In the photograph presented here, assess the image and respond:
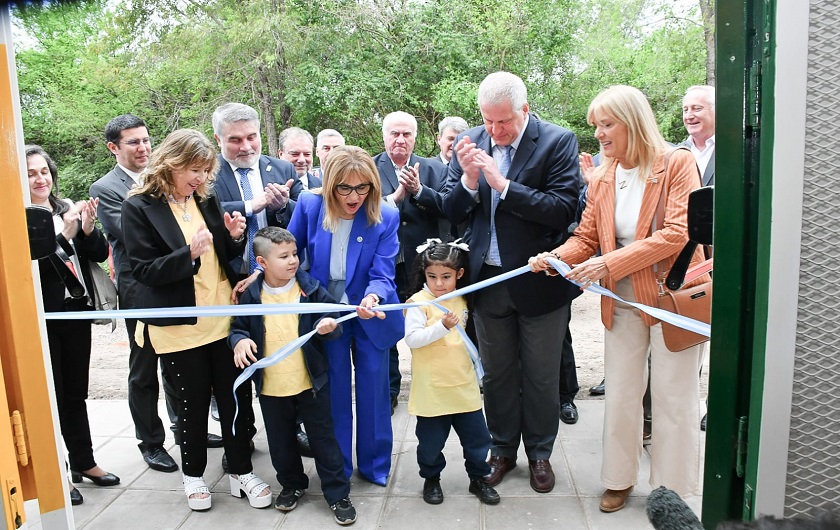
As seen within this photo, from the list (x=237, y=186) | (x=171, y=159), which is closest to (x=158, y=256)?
(x=171, y=159)

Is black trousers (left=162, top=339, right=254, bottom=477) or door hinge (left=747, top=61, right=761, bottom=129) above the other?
door hinge (left=747, top=61, right=761, bottom=129)

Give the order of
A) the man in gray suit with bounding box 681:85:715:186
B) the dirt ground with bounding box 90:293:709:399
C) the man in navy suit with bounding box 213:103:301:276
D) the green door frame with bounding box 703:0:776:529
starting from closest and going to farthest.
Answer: the green door frame with bounding box 703:0:776:529
the man in navy suit with bounding box 213:103:301:276
the man in gray suit with bounding box 681:85:715:186
the dirt ground with bounding box 90:293:709:399

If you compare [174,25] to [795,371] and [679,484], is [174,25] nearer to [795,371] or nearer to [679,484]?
[679,484]

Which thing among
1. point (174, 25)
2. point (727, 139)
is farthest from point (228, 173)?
point (174, 25)

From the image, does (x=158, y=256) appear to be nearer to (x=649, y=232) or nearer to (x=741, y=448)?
(x=649, y=232)

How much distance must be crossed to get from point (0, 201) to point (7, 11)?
2.15 ft

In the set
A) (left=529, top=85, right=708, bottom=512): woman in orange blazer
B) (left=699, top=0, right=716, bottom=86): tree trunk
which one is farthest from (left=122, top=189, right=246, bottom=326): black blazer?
(left=699, top=0, right=716, bottom=86): tree trunk

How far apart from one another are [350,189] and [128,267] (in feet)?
4.83

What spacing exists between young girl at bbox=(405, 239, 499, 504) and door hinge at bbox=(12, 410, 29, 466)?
2228mm

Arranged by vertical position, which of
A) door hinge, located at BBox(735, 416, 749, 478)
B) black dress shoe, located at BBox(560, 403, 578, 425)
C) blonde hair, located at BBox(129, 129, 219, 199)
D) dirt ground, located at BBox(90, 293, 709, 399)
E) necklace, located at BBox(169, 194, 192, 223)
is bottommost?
dirt ground, located at BBox(90, 293, 709, 399)

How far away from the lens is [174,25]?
42.8 feet

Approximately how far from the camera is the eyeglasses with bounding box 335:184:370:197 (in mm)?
3725

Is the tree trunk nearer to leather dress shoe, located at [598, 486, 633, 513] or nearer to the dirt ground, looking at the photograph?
the dirt ground

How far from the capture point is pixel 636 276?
3432mm
